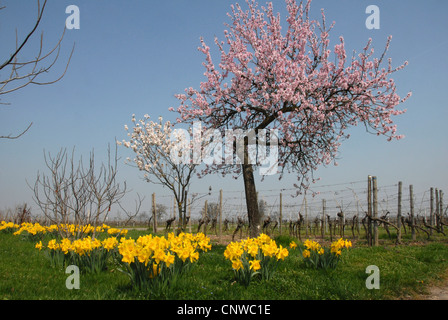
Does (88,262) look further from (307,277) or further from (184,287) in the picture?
(307,277)

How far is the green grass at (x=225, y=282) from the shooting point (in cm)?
446

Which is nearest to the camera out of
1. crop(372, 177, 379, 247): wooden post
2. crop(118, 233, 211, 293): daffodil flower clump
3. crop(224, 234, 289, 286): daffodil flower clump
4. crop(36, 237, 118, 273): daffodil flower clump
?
crop(118, 233, 211, 293): daffodil flower clump

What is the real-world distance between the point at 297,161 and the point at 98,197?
24.8 feet

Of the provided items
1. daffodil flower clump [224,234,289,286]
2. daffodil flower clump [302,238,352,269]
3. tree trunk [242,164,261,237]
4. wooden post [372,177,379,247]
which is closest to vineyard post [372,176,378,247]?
wooden post [372,177,379,247]

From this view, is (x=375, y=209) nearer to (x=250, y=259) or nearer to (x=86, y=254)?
(x=250, y=259)

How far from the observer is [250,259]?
5.32m

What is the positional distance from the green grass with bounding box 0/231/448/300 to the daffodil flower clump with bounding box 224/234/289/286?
153 millimetres

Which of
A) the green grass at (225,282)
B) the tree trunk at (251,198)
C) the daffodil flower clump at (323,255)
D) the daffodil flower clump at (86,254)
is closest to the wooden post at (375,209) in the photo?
the green grass at (225,282)

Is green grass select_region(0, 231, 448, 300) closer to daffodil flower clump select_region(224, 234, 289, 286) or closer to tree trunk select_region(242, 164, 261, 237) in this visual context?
daffodil flower clump select_region(224, 234, 289, 286)

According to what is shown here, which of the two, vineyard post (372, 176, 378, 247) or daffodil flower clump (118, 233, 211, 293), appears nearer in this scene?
daffodil flower clump (118, 233, 211, 293)

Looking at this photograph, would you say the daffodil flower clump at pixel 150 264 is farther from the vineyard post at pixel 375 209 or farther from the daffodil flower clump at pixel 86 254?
the vineyard post at pixel 375 209

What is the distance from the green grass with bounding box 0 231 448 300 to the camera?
446 centimetres

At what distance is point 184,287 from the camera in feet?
14.9
